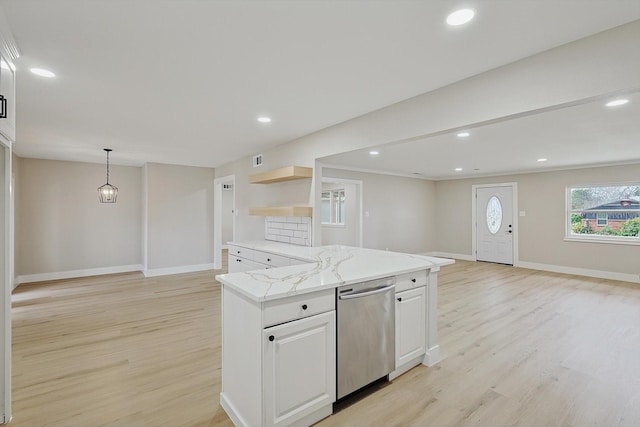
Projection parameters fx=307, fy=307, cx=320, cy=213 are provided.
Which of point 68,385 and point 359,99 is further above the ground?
point 359,99

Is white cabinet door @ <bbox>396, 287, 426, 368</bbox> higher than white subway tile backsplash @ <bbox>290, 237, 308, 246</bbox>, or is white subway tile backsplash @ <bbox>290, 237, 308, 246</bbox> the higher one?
white subway tile backsplash @ <bbox>290, 237, 308, 246</bbox>

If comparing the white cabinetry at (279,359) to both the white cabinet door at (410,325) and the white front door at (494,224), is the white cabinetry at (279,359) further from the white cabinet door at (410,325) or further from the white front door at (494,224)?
the white front door at (494,224)

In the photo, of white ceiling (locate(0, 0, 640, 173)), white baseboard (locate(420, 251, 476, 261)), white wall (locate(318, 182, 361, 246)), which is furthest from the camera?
white baseboard (locate(420, 251, 476, 261))

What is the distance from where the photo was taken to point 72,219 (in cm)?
633

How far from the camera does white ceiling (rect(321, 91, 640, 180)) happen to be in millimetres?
3156

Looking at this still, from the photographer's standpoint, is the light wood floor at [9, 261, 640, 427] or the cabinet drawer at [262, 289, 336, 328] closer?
the cabinet drawer at [262, 289, 336, 328]

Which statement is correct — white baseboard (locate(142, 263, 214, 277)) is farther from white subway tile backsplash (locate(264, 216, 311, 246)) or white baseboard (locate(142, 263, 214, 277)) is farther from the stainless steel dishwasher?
the stainless steel dishwasher

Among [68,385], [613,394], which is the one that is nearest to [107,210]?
[68,385]

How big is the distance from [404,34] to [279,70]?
3.07ft

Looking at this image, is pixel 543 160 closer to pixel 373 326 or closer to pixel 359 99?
pixel 359 99

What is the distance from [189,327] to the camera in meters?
3.57

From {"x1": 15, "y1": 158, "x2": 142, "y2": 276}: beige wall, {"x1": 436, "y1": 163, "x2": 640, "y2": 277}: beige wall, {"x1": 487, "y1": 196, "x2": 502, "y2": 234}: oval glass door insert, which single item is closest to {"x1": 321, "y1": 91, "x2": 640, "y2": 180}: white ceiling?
{"x1": 436, "y1": 163, "x2": 640, "y2": 277}: beige wall

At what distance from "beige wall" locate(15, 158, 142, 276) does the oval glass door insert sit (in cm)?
856

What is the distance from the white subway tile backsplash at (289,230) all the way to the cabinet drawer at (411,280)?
182cm
